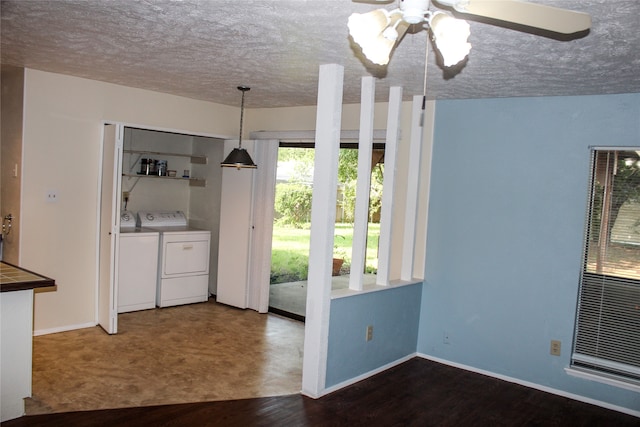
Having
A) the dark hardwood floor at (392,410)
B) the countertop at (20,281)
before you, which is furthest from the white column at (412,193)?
the countertop at (20,281)

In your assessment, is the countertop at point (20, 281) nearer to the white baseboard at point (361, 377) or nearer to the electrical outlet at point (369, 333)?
the white baseboard at point (361, 377)

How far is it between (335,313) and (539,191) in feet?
6.19

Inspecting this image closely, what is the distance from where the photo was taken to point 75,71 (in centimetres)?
422

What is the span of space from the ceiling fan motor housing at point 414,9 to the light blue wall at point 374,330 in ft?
7.38

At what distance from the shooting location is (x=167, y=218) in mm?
5938

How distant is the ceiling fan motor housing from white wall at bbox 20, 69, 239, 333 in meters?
3.78

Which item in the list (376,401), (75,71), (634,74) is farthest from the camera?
(75,71)

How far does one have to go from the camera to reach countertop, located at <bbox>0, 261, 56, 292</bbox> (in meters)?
2.75

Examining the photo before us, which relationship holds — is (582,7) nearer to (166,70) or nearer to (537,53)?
(537,53)

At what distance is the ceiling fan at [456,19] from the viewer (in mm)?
1589

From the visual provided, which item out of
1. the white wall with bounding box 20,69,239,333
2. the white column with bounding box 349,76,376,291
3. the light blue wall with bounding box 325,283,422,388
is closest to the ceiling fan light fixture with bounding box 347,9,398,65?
the white column with bounding box 349,76,376,291

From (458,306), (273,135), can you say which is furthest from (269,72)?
(458,306)

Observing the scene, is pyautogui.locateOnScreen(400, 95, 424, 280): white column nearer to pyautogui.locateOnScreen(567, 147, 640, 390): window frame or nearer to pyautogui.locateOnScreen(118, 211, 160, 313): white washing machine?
pyautogui.locateOnScreen(567, 147, 640, 390): window frame

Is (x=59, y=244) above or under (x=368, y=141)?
under
